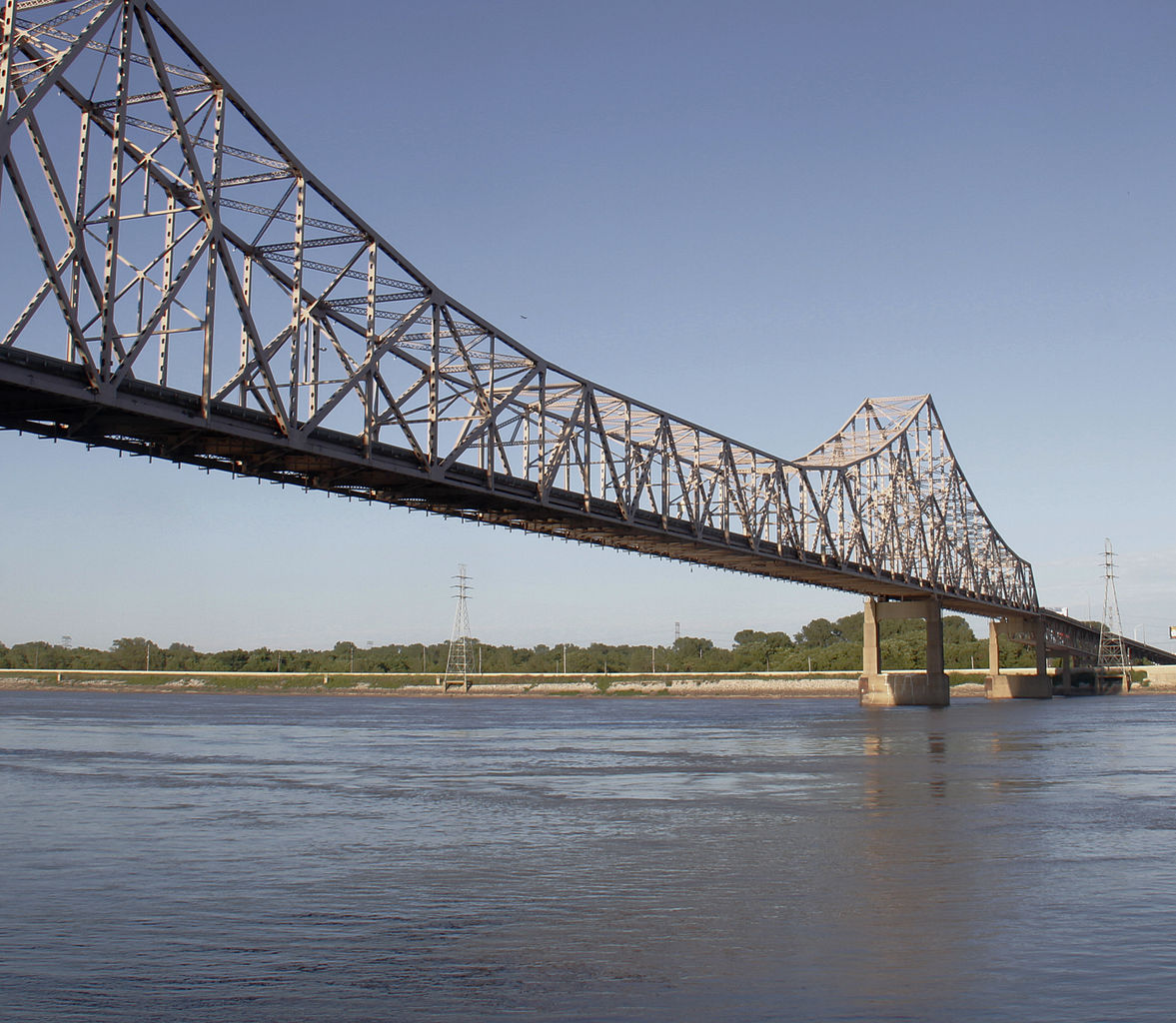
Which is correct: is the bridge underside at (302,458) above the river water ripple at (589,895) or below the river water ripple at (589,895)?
above

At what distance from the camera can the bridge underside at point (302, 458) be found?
30375 millimetres

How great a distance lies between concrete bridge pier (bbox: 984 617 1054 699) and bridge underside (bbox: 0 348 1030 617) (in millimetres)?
76897

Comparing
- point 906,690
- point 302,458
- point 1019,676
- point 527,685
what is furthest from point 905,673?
point 302,458

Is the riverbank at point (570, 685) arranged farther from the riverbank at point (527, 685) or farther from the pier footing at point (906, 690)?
the pier footing at point (906, 690)

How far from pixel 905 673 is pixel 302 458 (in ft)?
260

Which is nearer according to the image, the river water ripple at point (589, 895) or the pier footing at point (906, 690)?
the river water ripple at point (589, 895)

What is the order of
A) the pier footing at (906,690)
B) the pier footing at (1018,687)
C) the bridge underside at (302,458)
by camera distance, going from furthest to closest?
the pier footing at (1018,687)
the pier footing at (906,690)
the bridge underside at (302,458)

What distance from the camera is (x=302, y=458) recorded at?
40.7m

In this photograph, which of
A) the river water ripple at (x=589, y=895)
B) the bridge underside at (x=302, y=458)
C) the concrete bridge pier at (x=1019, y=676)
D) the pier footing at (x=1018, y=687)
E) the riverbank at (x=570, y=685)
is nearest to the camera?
the river water ripple at (x=589, y=895)

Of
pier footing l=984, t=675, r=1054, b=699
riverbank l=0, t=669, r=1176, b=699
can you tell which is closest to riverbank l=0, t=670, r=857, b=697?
riverbank l=0, t=669, r=1176, b=699

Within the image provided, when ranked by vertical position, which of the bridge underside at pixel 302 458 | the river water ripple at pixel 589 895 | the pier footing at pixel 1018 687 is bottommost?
the river water ripple at pixel 589 895

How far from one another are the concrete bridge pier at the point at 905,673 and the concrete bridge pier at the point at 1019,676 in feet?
118

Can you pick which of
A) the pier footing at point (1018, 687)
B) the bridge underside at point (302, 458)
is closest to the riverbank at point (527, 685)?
the pier footing at point (1018, 687)

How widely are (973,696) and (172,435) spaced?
13990 centimetres
